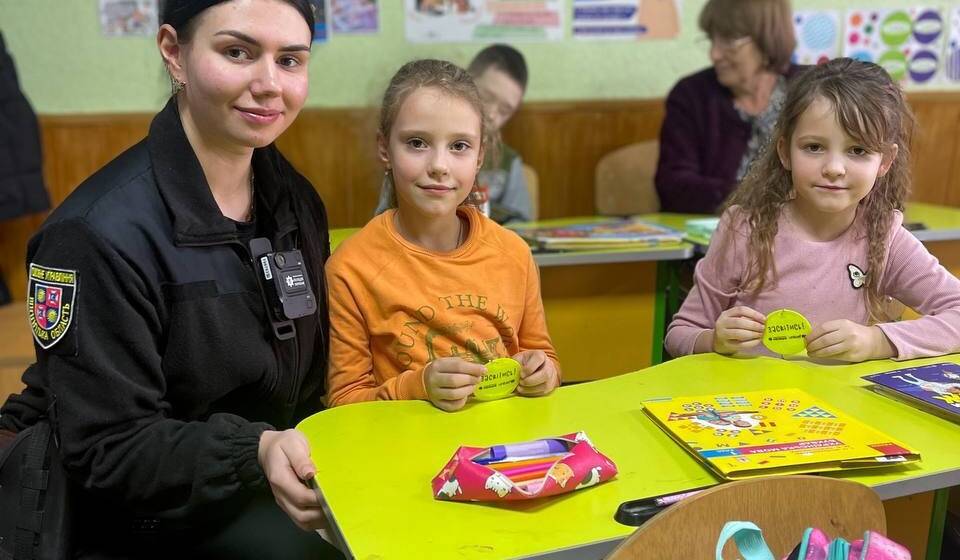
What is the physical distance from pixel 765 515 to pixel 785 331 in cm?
62

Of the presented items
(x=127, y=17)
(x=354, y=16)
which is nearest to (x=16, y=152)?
(x=127, y=17)

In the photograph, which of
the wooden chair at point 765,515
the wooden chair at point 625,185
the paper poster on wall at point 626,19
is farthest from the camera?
the paper poster on wall at point 626,19

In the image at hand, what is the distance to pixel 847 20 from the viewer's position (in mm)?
4086

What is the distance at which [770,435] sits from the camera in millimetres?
1141

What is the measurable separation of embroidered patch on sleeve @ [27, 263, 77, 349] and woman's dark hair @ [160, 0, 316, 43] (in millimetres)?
383

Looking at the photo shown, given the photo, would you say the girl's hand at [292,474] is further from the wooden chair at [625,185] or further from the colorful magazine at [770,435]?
the wooden chair at [625,185]

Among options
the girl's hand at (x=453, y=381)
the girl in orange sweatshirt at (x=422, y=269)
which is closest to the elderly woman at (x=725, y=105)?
the girl in orange sweatshirt at (x=422, y=269)

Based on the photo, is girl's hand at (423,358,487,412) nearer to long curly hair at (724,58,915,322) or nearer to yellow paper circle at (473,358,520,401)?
yellow paper circle at (473,358,520,401)

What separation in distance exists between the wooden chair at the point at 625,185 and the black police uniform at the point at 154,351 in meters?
2.33

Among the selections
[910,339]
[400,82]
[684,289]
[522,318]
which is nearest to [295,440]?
[522,318]

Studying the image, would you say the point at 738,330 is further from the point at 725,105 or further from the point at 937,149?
the point at 937,149

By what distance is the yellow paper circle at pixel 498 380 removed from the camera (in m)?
1.29

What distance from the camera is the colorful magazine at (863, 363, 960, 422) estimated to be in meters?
1.24

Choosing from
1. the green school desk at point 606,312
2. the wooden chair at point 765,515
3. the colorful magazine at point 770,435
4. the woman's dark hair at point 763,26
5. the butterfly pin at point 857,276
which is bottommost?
the green school desk at point 606,312
